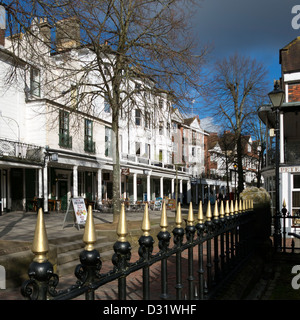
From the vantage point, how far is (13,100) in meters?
19.2

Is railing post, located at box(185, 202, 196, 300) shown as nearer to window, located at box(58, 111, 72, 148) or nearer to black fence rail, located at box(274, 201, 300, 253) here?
black fence rail, located at box(274, 201, 300, 253)

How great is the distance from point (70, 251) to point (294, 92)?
46.7 feet

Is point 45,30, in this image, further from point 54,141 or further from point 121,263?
point 54,141

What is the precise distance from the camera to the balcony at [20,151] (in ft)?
57.0

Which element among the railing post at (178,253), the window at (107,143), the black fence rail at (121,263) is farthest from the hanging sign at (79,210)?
the window at (107,143)

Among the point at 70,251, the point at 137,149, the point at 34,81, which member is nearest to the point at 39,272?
the point at 70,251

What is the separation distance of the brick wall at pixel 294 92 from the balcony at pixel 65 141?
14.0m

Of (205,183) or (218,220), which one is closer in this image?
(218,220)

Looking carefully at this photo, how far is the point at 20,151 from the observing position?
18.7 m

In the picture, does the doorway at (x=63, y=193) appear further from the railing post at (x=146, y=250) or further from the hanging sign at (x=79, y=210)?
the railing post at (x=146, y=250)

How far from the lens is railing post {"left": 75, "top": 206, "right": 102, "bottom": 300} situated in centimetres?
157
